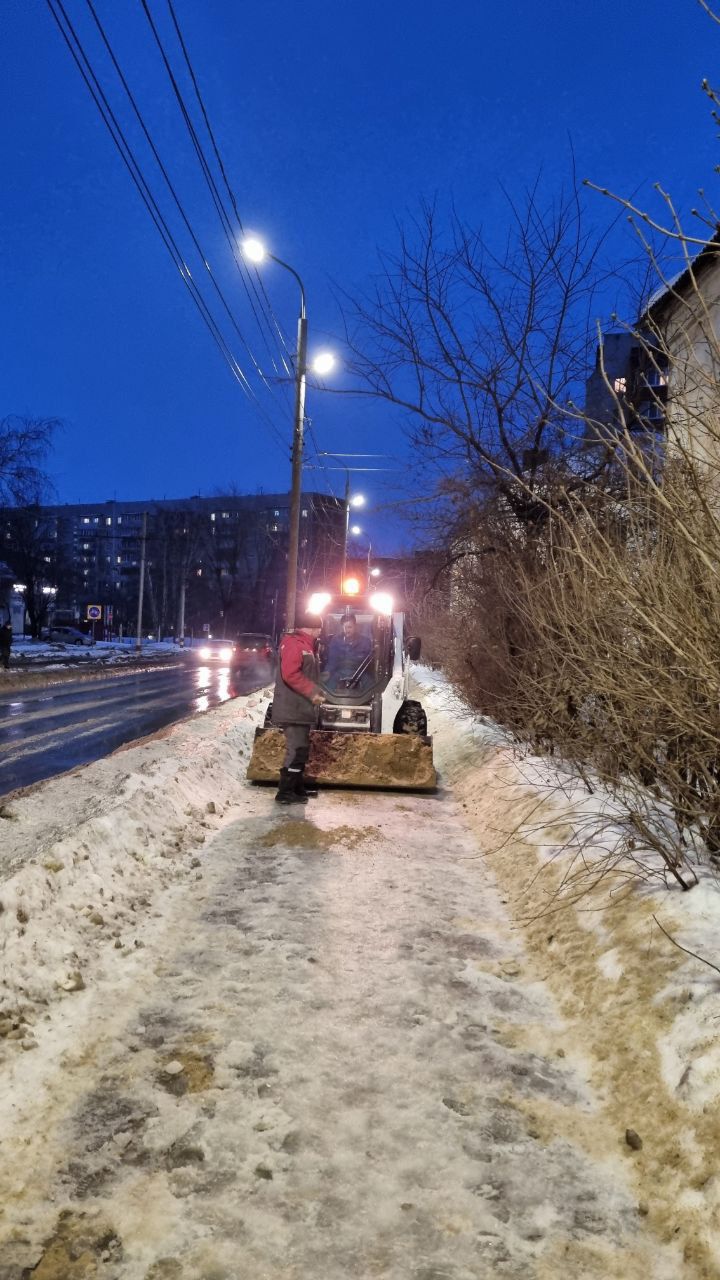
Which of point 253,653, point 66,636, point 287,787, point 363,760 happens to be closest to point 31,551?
point 66,636

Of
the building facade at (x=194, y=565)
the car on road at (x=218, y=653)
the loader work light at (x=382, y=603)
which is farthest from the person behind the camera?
the building facade at (x=194, y=565)

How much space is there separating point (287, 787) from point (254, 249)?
11.3 meters

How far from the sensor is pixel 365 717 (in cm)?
1003

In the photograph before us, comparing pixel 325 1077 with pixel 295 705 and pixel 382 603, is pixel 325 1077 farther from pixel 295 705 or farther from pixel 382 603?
pixel 382 603

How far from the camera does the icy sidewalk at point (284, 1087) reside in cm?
228

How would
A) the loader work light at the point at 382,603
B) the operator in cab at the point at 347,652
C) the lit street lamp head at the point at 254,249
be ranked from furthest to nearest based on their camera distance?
the lit street lamp head at the point at 254,249 → the loader work light at the point at 382,603 → the operator in cab at the point at 347,652

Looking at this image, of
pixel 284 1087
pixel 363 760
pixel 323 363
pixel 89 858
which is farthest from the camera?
pixel 323 363

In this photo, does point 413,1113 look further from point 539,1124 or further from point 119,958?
point 119,958

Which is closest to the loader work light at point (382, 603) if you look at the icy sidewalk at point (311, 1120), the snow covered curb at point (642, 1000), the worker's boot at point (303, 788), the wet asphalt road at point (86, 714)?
the worker's boot at point (303, 788)

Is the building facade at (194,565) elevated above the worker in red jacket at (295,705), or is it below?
above

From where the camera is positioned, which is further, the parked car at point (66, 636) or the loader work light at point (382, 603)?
the parked car at point (66, 636)

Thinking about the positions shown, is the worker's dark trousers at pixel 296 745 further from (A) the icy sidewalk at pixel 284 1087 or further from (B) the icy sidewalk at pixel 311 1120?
(B) the icy sidewalk at pixel 311 1120

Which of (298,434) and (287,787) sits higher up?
(298,434)

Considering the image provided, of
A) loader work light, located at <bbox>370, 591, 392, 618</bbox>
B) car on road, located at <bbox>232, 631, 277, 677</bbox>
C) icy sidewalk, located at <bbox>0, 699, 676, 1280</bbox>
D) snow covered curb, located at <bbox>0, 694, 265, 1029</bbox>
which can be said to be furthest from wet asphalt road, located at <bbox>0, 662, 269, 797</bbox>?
car on road, located at <bbox>232, 631, 277, 677</bbox>
